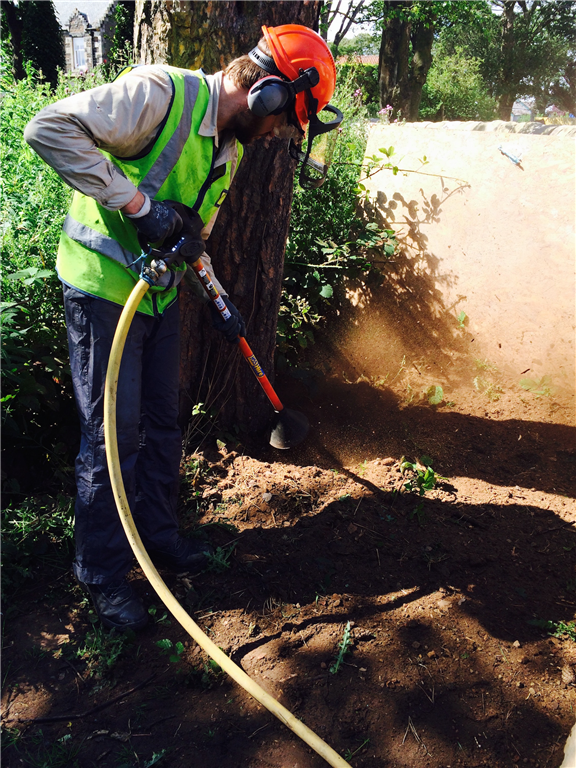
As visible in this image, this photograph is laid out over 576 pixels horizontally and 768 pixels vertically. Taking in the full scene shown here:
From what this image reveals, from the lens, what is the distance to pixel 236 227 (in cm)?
287

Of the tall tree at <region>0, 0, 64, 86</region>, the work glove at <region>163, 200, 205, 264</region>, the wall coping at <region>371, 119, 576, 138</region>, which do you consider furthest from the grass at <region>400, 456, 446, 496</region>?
the tall tree at <region>0, 0, 64, 86</region>

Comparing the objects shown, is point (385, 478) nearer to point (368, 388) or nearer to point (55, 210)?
point (368, 388)

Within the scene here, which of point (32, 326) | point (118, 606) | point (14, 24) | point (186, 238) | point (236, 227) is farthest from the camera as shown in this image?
point (14, 24)

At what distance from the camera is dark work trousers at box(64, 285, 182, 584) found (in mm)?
2014

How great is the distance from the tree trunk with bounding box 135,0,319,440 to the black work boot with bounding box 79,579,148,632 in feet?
3.71

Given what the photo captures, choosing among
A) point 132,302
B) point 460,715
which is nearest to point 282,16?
point 132,302

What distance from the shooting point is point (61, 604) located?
231cm

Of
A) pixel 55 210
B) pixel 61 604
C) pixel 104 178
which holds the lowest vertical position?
pixel 61 604

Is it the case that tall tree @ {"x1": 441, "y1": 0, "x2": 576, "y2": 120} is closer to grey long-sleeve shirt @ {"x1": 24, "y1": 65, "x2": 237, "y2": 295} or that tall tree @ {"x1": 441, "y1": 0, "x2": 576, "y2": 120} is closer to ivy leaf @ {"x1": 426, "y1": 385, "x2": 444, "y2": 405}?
ivy leaf @ {"x1": 426, "y1": 385, "x2": 444, "y2": 405}

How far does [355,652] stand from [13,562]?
1498mm

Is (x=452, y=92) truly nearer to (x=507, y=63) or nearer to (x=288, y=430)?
(x=507, y=63)

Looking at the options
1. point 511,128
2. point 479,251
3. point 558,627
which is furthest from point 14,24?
point 558,627

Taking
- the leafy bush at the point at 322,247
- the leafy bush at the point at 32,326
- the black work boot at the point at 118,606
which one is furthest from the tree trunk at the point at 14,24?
the black work boot at the point at 118,606

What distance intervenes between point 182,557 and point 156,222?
4.72 feet
